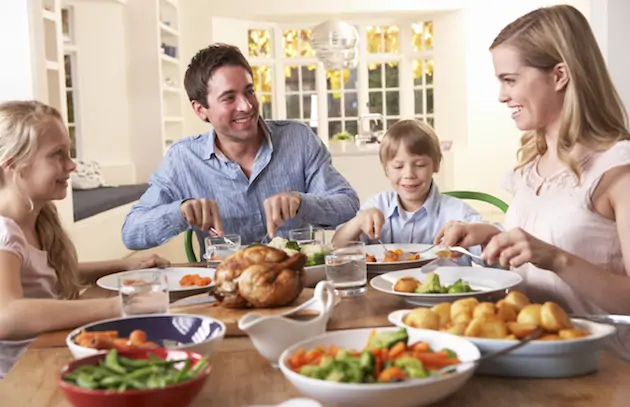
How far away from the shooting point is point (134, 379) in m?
0.93

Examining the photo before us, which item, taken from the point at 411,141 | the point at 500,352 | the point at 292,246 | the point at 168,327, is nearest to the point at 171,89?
the point at 411,141

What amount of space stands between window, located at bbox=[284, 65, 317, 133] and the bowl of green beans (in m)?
11.1

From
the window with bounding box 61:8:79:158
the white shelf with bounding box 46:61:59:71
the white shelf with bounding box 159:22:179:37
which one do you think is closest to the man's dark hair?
the white shelf with bounding box 46:61:59:71

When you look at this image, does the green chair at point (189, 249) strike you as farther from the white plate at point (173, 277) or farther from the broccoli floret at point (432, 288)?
the broccoli floret at point (432, 288)

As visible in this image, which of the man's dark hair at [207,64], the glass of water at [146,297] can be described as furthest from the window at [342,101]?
the glass of water at [146,297]

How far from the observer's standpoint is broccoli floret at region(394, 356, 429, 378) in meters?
0.95

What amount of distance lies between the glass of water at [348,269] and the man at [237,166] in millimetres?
887

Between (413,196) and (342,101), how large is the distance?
31.3 ft

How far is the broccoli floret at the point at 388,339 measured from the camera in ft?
3.41

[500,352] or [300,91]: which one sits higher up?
[300,91]

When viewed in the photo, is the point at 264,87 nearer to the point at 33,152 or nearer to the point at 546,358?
the point at 33,152

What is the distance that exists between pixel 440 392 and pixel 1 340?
100 centimetres

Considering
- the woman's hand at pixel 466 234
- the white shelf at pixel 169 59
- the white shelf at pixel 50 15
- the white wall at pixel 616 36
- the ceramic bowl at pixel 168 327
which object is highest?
the white shelf at pixel 169 59

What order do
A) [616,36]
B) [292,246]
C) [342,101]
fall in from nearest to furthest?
1. [292,246]
2. [616,36]
3. [342,101]
